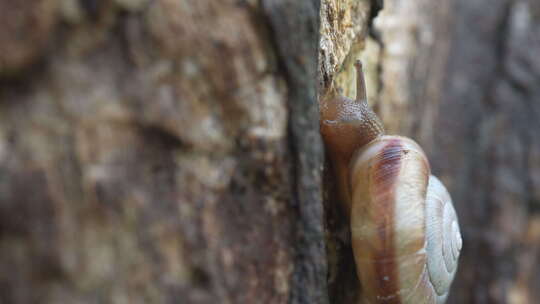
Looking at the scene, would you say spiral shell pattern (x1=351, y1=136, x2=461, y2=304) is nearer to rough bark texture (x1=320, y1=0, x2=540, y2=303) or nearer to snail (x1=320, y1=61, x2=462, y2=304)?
snail (x1=320, y1=61, x2=462, y2=304)

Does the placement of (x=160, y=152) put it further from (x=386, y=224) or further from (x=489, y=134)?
(x=489, y=134)

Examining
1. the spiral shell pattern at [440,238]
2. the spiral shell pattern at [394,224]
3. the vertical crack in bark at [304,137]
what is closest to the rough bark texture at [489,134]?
the spiral shell pattern at [440,238]

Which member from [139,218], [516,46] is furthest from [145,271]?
[516,46]

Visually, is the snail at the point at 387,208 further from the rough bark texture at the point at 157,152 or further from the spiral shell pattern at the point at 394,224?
the rough bark texture at the point at 157,152

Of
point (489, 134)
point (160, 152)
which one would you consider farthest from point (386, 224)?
point (489, 134)

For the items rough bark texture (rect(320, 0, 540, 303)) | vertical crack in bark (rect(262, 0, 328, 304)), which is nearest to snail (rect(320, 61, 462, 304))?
vertical crack in bark (rect(262, 0, 328, 304))

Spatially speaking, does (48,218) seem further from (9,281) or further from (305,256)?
(305,256)

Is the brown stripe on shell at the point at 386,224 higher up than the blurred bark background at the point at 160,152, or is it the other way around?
the blurred bark background at the point at 160,152

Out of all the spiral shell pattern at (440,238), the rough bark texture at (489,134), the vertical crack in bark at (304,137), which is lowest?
the rough bark texture at (489,134)
